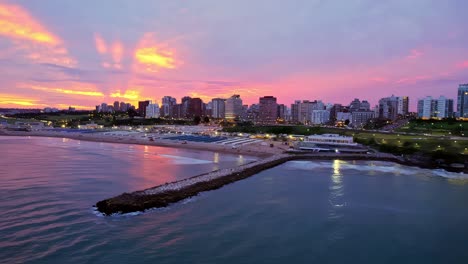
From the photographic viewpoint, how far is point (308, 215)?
14.3 metres

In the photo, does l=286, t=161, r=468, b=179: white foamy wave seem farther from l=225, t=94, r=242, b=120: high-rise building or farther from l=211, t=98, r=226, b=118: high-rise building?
l=211, t=98, r=226, b=118: high-rise building

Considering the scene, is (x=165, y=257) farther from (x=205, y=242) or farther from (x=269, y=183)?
(x=269, y=183)

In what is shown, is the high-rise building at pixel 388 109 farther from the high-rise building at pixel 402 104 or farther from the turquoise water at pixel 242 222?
the turquoise water at pixel 242 222

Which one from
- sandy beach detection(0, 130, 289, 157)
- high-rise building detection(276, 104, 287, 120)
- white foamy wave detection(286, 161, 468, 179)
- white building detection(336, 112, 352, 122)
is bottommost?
white foamy wave detection(286, 161, 468, 179)

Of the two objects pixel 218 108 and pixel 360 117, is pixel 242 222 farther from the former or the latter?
→ pixel 218 108

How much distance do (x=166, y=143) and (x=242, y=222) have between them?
107ft

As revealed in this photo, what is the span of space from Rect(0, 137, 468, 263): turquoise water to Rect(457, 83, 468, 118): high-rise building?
87983mm

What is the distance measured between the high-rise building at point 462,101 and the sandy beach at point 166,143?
254 feet

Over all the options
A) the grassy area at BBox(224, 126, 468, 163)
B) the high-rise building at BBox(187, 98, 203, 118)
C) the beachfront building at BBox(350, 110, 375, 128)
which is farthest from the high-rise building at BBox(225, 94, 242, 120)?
the grassy area at BBox(224, 126, 468, 163)

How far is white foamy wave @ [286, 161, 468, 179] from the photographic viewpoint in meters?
25.6

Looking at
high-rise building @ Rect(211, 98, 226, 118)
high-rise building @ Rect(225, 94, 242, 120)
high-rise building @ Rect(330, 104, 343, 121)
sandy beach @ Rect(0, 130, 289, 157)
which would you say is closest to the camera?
sandy beach @ Rect(0, 130, 289, 157)

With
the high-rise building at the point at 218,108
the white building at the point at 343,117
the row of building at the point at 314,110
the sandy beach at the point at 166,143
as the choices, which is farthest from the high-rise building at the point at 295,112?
the sandy beach at the point at 166,143

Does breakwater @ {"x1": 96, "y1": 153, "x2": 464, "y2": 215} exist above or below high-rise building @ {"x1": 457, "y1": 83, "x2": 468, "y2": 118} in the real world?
below

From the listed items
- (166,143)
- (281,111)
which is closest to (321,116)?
(281,111)
